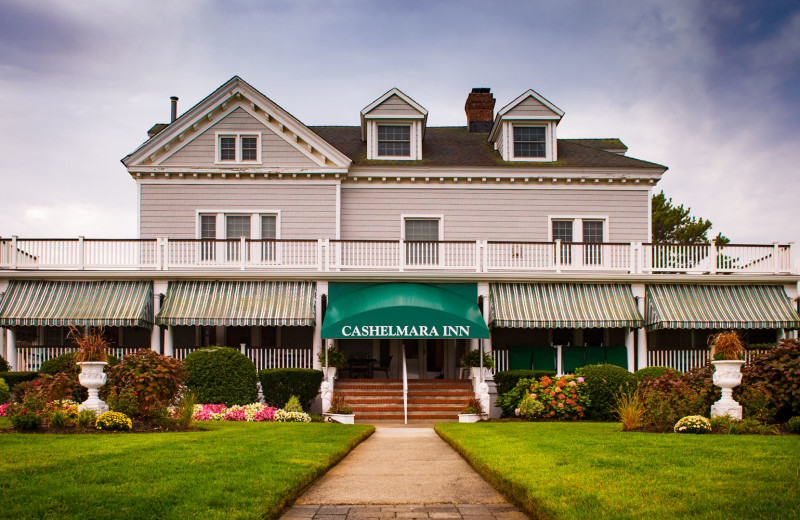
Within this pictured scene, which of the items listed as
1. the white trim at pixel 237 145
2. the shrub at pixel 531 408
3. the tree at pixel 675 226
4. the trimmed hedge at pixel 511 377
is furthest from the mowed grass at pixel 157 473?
the tree at pixel 675 226

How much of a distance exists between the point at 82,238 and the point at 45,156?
271cm

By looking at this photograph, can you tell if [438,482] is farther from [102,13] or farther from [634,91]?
[634,91]

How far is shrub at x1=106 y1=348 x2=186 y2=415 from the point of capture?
533 inches

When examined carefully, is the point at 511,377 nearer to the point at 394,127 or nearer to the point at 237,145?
the point at 394,127

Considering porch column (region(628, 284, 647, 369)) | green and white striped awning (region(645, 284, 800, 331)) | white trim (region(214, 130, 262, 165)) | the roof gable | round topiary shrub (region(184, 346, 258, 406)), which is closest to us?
round topiary shrub (region(184, 346, 258, 406))

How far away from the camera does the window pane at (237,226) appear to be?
23.7 meters

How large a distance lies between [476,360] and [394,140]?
865 cm

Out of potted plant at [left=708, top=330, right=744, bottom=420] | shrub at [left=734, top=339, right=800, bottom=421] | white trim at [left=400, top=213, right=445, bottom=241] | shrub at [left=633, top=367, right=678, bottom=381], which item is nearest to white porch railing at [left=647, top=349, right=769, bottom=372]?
shrub at [left=633, top=367, right=678, bottom=381]

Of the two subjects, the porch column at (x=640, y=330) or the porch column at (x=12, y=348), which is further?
the porch column at (x=640, y=330)

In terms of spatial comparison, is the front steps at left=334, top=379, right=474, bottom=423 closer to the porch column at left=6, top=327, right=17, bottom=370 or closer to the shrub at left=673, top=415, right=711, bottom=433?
the shrub at left=673, top=415, right=711, bottom=433

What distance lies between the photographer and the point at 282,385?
19016mm

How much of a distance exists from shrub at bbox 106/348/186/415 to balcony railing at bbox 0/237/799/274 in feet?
25.1

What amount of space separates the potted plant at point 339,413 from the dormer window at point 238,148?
912 cm

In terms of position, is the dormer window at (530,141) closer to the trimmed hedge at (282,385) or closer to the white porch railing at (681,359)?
the white porch railing at (681,359)
